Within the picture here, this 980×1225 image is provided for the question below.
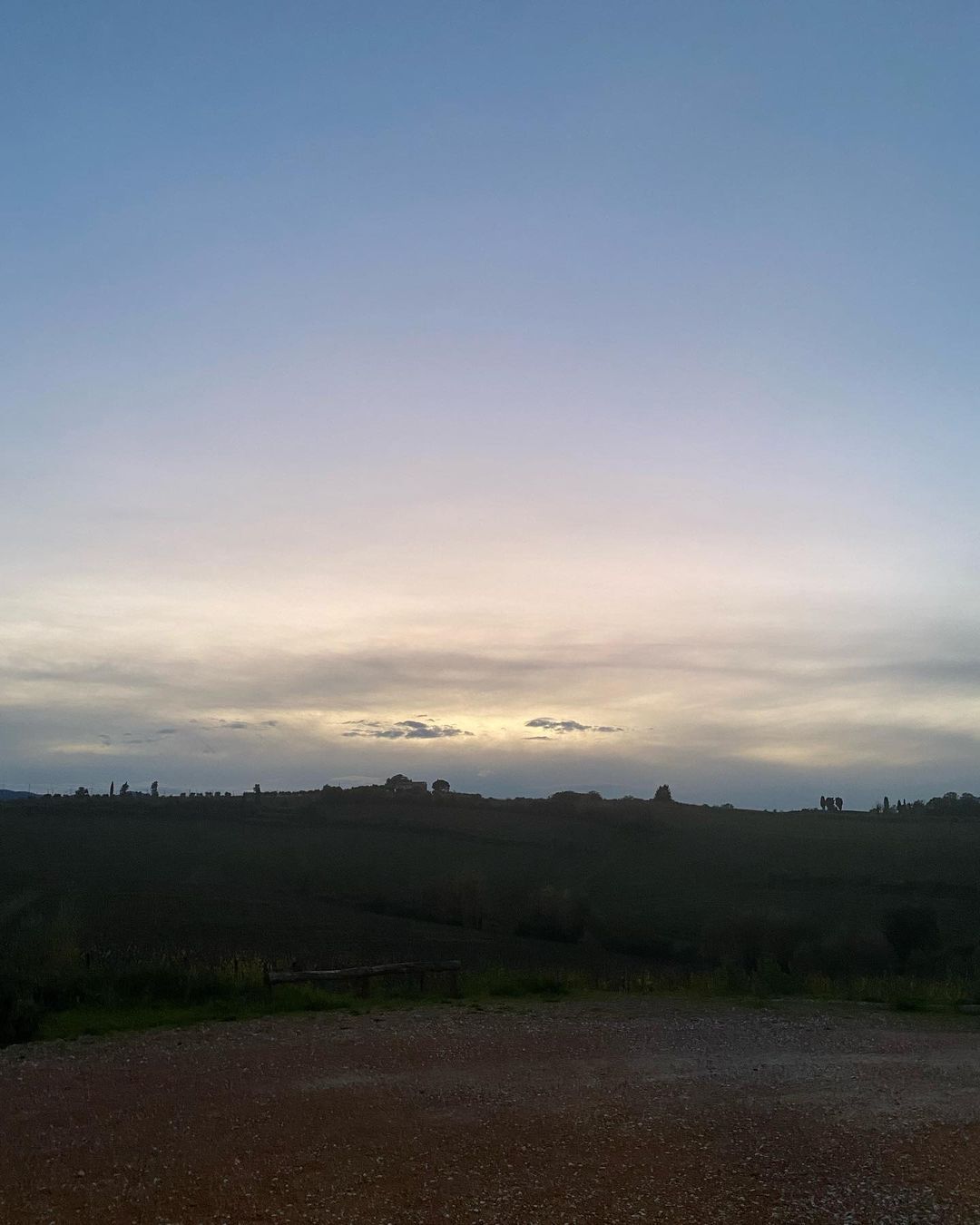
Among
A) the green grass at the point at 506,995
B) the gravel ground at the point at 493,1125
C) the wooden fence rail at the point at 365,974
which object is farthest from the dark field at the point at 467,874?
the gravel ground at the point at 493,1125

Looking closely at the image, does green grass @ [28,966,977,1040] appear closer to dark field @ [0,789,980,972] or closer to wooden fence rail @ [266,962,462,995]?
wooden fence rail @ [266,962,462,995]

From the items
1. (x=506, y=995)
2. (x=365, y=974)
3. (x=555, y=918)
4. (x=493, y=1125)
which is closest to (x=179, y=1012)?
(x=365, y=974)

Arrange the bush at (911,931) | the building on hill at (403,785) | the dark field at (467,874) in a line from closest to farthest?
the bush at (911,931) → the dark field at (467,874) → the building on hill at (403,785)

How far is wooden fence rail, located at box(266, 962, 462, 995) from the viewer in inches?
704

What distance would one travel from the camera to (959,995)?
18.7m

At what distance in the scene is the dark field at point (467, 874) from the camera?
33656 millimetres

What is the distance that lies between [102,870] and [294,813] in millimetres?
18916

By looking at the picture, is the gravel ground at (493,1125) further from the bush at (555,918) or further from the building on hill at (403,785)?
the building on hill at (403,785)

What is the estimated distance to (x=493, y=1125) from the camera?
10023 millimetres

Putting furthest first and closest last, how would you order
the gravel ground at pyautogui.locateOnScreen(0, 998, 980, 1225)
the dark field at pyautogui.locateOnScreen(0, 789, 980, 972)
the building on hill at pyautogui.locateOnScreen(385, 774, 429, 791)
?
the building on hill at pyautogui.locateOnScreen(385, 774, 429, 791) < the dark field at pyautogui.locateOnScreen(0, 789, 980, 972) < the gravel ground at pyautogui.locateOnScreen(0, 998, 980, 1225)

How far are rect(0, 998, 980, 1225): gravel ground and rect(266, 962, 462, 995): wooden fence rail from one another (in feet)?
8.28

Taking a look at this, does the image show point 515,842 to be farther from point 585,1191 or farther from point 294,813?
point 585,1191

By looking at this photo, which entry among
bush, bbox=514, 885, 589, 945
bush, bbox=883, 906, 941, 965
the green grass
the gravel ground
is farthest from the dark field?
the gravel ground

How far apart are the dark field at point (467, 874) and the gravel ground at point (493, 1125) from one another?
42.8 ft
